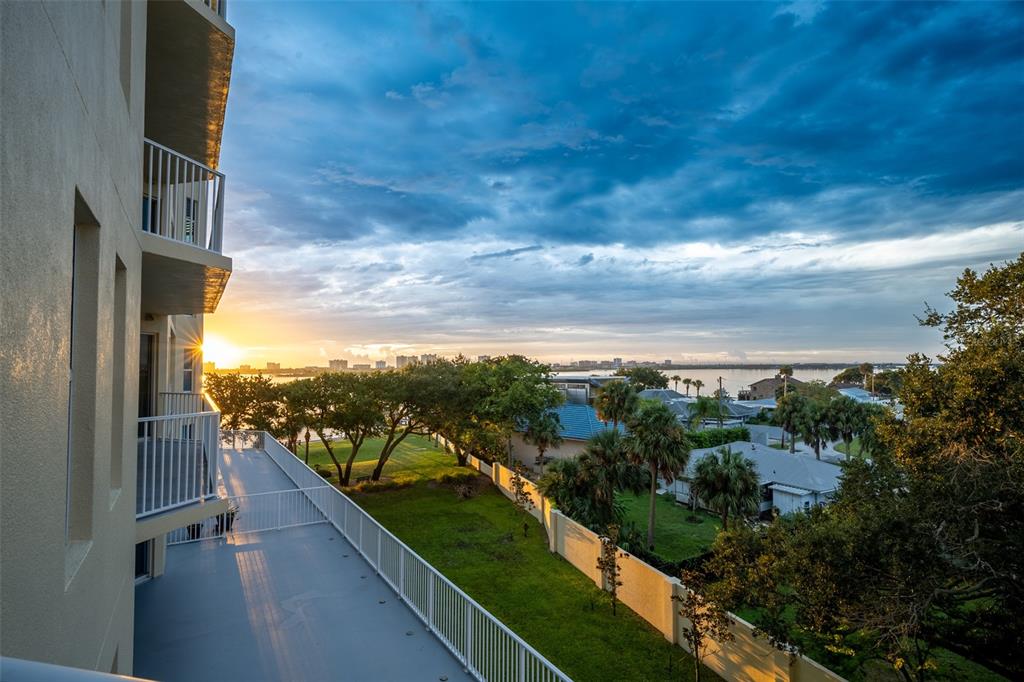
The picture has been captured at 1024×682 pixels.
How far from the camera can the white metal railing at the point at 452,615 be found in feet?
21.5

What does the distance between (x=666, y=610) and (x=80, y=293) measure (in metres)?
13.4

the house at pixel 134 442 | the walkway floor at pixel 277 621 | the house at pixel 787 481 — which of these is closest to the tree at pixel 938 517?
the house at pixel 134 442

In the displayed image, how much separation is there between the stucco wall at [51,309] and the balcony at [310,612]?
4123 millimetres

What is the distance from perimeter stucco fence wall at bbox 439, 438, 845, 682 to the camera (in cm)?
948

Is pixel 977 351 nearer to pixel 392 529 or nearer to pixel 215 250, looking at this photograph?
pixel 215 250

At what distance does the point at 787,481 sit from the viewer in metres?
23.4

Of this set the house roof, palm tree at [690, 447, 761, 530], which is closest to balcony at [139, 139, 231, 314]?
palm tree at [690, 447, 761, 530]

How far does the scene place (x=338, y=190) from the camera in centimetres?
2023

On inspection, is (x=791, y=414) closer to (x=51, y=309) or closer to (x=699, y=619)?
(x=699, y=619)

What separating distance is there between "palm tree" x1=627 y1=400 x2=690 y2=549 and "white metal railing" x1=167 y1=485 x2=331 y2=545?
36.8 feet

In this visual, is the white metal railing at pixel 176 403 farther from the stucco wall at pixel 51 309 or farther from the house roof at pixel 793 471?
the house roof at pixel 793 471

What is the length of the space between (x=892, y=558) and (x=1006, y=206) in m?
11.4

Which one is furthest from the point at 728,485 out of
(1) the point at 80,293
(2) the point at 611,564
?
(1) the point at 80,293

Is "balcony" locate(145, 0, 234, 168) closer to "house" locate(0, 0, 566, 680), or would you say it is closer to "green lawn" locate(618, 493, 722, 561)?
"house" locate(0, 0, 566, 680)
